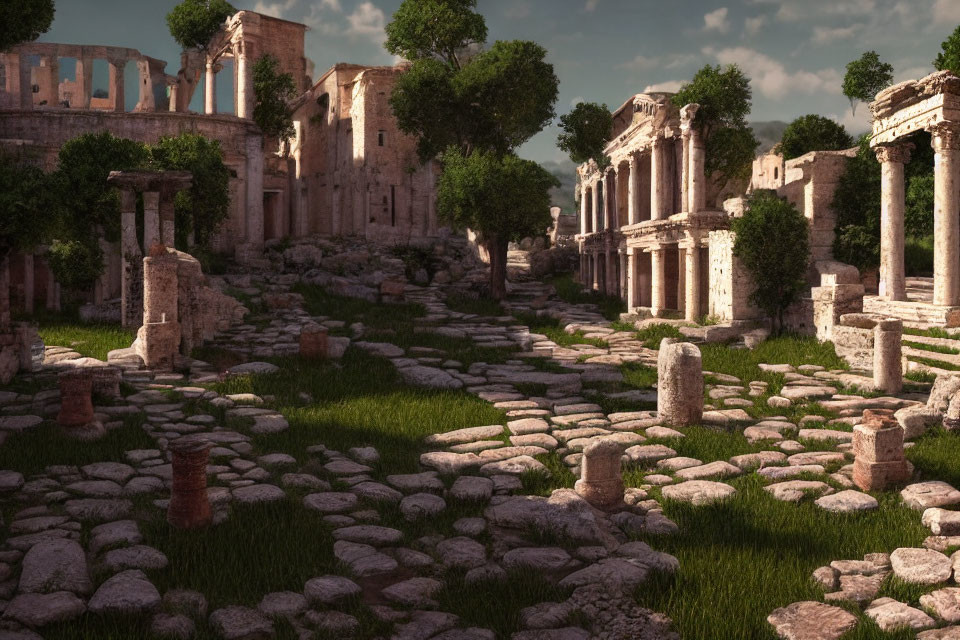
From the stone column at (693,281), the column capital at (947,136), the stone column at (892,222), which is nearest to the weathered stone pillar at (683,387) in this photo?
the column capital at (947,136)

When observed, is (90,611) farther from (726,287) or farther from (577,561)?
(726,287)

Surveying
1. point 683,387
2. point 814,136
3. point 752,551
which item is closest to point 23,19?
point 683,387

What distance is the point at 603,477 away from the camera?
803cm

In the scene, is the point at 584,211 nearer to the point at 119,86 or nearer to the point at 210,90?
the point at 210,90

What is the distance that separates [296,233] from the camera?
4366cm

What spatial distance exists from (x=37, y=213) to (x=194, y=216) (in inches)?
547

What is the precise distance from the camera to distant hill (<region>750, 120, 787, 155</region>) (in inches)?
4406

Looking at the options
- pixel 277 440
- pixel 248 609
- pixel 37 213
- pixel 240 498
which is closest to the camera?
pixel 248 609

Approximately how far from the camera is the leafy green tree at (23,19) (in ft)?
49.8

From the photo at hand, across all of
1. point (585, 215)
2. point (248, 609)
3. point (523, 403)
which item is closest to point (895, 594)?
point (248, 609)

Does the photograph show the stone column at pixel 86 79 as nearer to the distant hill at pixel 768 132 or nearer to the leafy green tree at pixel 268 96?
the leafy green tree at pixel 268 96

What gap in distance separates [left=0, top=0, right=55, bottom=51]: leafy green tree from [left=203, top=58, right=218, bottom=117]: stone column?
19.7 meters

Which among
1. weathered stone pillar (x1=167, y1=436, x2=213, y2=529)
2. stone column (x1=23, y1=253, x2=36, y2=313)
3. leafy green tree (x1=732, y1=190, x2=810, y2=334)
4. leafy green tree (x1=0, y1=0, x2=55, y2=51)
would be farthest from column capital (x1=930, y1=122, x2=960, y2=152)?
stone column (x1=23, y1=253, x2=36, y2=313)

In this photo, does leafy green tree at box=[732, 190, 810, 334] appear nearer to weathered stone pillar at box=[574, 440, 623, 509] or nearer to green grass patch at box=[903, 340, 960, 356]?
green grass patch at box=[903, 340, 960, 356]
